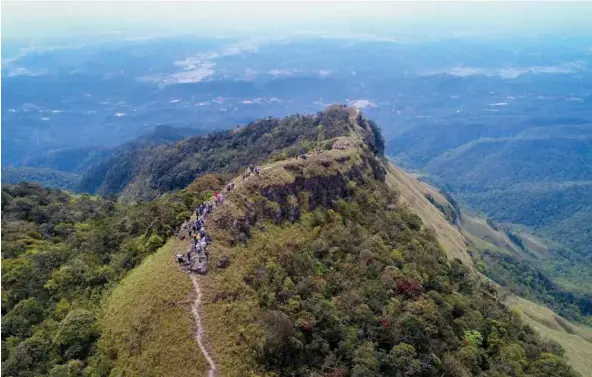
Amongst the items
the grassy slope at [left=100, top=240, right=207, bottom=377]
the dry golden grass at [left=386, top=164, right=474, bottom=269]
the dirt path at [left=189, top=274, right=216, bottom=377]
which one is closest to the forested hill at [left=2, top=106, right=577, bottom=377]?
the grassy slope at [left=100, top=240, right=207, bottom=377]

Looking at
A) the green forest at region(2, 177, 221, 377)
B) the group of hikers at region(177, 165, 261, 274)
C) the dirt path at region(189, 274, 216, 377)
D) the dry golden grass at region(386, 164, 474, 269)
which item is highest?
the group of hikers at region(177, 165, 261, 274)

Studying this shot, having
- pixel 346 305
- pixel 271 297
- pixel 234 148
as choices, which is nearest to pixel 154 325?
pixel 271 297

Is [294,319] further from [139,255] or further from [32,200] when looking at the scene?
[32,200]

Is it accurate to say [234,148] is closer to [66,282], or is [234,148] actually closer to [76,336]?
[66,282]

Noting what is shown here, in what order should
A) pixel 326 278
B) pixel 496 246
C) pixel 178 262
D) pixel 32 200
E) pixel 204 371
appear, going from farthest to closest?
pixel 496 246
pixel 32 200
pixel 326 278
pixel 178 262
pixel 204 371

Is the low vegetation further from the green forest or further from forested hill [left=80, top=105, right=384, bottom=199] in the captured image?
forested hill [left=80, top=105, right=384, bottom=199]

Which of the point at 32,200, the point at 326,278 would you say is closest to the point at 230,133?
the point at 32,200
